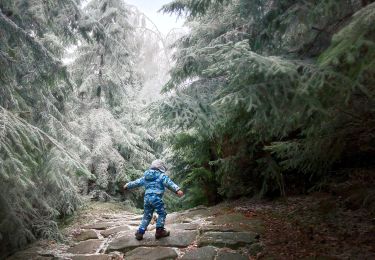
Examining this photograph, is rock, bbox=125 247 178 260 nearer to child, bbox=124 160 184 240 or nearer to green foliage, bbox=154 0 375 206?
child, bbox=124 160 184 240

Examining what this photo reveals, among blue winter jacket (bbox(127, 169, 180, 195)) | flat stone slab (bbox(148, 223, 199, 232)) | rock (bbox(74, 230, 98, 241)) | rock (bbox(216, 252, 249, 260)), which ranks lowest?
rock (bbox(216, 252, 249, 260))

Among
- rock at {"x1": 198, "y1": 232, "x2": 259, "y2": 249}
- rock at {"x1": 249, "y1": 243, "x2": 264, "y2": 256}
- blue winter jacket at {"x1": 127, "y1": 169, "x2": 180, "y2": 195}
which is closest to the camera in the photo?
rock at {"x1": 249, "y1": 243, "x2": 264, "y2": 256}

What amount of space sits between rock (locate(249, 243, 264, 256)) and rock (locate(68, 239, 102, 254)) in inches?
125

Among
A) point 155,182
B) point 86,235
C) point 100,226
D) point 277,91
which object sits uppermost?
point 277,91

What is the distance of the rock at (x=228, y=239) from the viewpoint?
597cm

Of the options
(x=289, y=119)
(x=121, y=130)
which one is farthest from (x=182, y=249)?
(x=121, y=130)

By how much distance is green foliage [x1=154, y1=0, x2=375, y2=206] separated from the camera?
3.83 m

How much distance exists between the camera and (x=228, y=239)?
6.20 metres

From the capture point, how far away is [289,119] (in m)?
5.17

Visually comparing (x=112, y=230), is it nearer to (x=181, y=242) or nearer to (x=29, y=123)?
(x=181, y=242)

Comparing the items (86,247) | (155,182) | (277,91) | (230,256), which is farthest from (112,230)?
(277,91)

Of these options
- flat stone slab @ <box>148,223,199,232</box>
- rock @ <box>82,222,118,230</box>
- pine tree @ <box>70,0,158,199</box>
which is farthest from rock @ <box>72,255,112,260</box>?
pine tree @ <box>70,0,158,199</box>

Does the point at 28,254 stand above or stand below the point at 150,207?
below

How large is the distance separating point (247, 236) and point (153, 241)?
188 cm
